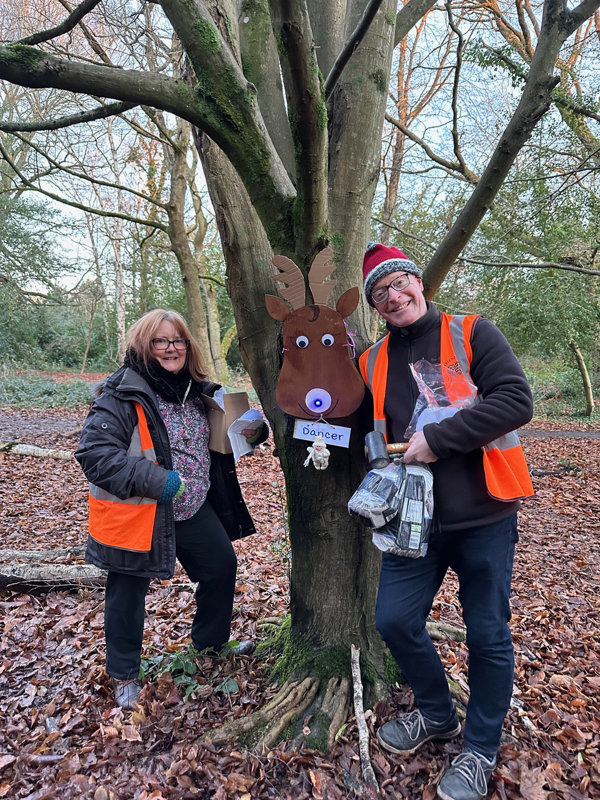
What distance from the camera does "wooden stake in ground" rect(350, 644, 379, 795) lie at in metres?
2.10

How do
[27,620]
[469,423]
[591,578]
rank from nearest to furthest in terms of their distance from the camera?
[469,423]
[27,620]
[591,578]

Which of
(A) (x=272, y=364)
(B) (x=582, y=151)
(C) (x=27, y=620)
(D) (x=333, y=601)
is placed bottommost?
(C) (x=27, y=620)

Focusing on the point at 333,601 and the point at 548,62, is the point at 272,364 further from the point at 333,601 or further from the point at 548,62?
the point at 548,62

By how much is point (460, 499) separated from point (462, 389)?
1.38 feet

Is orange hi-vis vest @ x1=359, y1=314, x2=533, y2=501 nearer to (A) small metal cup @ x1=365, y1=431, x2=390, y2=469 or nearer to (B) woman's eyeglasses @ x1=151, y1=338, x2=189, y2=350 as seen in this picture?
(A) small metal cup @ x1=365, y1=431, x2=390, y2=469

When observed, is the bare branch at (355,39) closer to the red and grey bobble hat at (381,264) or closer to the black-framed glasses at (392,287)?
the red and grey bobble hat at (381,264)

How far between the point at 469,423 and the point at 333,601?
120 cm

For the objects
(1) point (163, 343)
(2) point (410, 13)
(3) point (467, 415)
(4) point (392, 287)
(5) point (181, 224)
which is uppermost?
(5) point (181, 224)

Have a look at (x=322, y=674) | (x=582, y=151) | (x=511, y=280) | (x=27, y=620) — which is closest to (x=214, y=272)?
(x=511, y=280)

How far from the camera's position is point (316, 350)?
221 cm

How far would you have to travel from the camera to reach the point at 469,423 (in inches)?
73.4

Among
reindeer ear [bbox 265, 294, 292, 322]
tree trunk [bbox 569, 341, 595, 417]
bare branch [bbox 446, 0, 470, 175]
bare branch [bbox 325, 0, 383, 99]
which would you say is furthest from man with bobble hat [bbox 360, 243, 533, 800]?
tree trunk [bbox 569, 341, 595, 417]

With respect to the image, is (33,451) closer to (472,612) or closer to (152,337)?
(152,337)

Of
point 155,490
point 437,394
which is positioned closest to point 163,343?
point 155,490
